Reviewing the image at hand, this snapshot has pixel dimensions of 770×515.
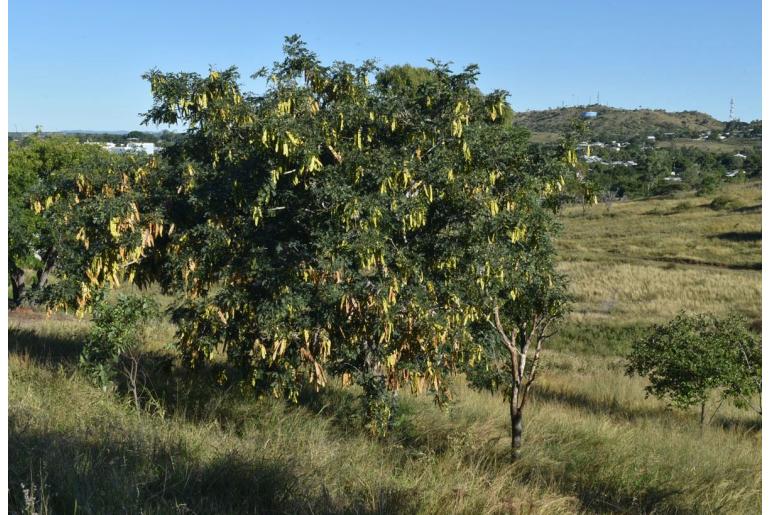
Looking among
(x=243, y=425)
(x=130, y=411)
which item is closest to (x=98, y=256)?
(x=130, y=411)

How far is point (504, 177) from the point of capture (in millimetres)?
8547

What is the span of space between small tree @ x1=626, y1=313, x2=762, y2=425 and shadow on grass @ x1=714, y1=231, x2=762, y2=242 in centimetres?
4323

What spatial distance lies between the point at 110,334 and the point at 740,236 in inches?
2127

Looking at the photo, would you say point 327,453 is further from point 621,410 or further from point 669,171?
point 669,171

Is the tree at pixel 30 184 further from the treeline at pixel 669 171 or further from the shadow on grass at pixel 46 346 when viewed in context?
the treeline at pixel 669 171

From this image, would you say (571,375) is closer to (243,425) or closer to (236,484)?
(243,425)

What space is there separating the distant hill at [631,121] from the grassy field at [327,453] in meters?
129

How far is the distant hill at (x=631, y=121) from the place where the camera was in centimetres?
14425

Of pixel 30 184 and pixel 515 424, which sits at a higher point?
pixel 30 184

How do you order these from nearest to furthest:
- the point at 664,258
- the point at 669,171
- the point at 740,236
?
1. the point at 664,258
2. the point at 740,236
3. the point at 669,171

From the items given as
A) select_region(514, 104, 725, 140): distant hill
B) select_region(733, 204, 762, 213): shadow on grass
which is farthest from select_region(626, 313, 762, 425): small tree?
select_region(514, 104, 725, 140): distant hill

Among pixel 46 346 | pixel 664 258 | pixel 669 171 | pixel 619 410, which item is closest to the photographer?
pixel 46 346

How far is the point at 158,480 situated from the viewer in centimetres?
460

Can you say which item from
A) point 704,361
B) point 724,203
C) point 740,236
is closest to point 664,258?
point 740,236
